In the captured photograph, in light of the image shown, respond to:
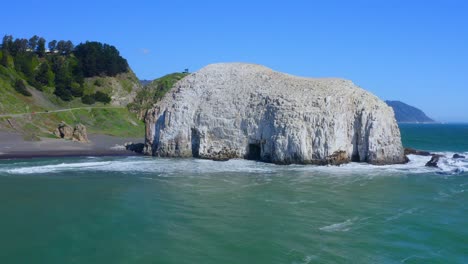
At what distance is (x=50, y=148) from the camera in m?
51.5

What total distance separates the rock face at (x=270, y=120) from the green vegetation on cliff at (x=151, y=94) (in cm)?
3830

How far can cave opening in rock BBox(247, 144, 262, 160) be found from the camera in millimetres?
43397

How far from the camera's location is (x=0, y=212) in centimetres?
2278

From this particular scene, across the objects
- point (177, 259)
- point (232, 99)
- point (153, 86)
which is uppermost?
point (153, 86)

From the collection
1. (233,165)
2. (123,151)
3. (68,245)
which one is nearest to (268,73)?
(233,165)

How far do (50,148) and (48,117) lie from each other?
1600 cm

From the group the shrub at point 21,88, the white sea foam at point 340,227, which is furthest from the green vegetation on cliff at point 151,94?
the white sea foam at point 340,227

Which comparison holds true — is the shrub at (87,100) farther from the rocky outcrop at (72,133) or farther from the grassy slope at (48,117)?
the rocky outcrop at (72,133)

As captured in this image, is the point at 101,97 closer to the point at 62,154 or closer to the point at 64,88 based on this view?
the point at 64,88

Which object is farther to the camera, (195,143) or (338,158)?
(195,143)

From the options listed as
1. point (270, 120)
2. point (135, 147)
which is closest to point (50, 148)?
point (135, 147)

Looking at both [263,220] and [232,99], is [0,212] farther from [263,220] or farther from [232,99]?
[232,99]

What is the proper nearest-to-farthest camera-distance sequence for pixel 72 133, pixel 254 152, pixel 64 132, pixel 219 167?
pixel 219 167, pixel 254 152, pixel 64 132, pixel 72 133

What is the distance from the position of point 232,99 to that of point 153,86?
193ft
